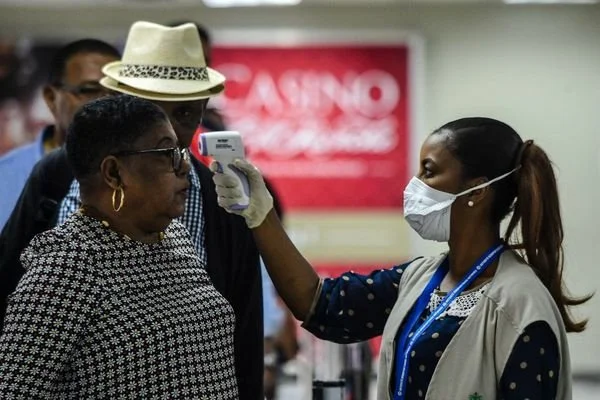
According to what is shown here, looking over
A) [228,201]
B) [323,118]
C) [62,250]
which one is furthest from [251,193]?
[323,118]

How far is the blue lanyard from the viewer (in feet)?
7.28

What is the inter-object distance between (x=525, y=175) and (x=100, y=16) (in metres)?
6.00

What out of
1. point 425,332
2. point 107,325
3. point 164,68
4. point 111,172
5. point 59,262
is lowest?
point 425,332

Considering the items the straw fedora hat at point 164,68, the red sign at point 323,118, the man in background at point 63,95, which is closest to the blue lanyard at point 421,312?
the straw fedora hat at point 164,68

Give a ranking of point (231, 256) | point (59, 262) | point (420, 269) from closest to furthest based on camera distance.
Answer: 1. point (59, 262)
2. point (420, 269)
3. point (231, 256)

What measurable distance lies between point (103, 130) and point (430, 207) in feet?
2.41

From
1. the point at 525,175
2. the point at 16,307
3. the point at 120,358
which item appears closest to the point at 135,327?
the point at 120,358

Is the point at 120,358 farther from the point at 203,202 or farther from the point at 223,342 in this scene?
the point at 203,202

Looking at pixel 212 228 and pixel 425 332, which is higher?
pixel 212 228

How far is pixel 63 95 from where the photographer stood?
11.7 feet

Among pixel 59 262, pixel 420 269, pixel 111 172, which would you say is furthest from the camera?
Answer: pixel 420 269

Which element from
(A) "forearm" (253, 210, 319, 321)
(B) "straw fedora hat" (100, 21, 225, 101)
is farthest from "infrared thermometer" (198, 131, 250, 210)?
(B) "straw fedora hat" (100, 21, 225, 101)

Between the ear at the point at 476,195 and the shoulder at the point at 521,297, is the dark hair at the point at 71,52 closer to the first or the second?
the ear at the point at 476,195

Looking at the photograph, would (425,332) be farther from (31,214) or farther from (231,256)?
(31,214)
